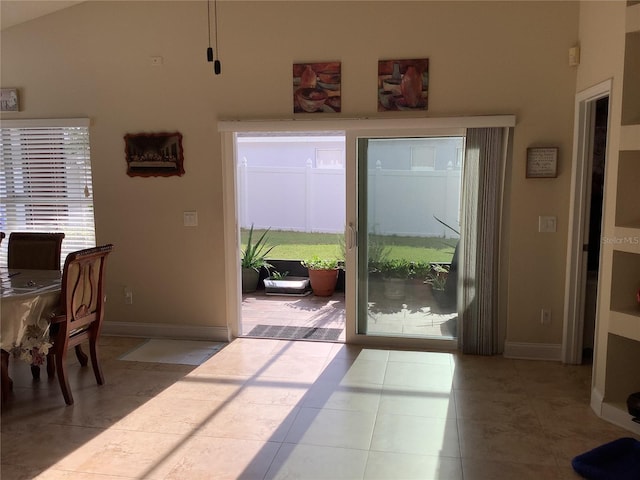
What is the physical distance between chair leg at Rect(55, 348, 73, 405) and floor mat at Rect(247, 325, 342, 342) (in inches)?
68.2

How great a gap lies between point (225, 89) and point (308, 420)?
2.77m

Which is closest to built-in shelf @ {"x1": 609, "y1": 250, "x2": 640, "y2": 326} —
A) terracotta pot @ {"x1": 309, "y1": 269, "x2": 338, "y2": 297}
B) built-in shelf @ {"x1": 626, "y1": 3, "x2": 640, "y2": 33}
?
built-in shelf @ {"x1": 626, "y1": 3, "x2": 640, "y2": 33}

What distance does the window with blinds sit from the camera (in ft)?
15.4

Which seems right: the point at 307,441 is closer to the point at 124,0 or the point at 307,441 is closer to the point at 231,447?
the point at 231,447

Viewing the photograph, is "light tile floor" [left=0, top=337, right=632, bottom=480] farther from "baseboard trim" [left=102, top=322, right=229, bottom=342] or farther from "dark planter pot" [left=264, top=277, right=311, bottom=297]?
"dark planter pot" [left=264, top=277, right=311, bottom=297]

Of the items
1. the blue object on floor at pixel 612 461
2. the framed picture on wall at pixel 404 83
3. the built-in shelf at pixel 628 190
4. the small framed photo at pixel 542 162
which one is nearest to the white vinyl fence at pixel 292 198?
the framed picture on wall at pixel 404 83

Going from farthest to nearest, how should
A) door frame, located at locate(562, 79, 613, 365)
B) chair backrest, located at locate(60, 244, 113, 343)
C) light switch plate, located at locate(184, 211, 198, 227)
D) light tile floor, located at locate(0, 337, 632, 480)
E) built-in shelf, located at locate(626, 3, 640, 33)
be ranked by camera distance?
light switch plate, located at locate(184, 211, 198, 227)
door frame, located at locate(562, 79, 613, 365)
chair backrest, located at locate(60, 244, 113, 343)
built-in shelf, located at locate(626, 3, 640, 33)
light tile floor, located at locate(0, 337, 632, 480)

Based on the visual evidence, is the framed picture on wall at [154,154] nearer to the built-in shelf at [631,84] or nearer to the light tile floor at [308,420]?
the light tile floor at [308,420]

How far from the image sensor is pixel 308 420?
3082 millimetres

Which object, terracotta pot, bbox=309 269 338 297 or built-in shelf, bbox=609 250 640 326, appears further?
terracotta pot, bbox=309 269 338 297

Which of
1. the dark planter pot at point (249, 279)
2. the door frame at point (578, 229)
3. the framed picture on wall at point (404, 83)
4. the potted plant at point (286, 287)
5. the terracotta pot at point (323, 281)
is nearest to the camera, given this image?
the door frame at point (578, 229)

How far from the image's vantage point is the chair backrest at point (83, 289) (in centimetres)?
316

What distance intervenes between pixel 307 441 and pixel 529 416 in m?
1.38

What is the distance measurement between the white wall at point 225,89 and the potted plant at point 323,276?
1.86 m
